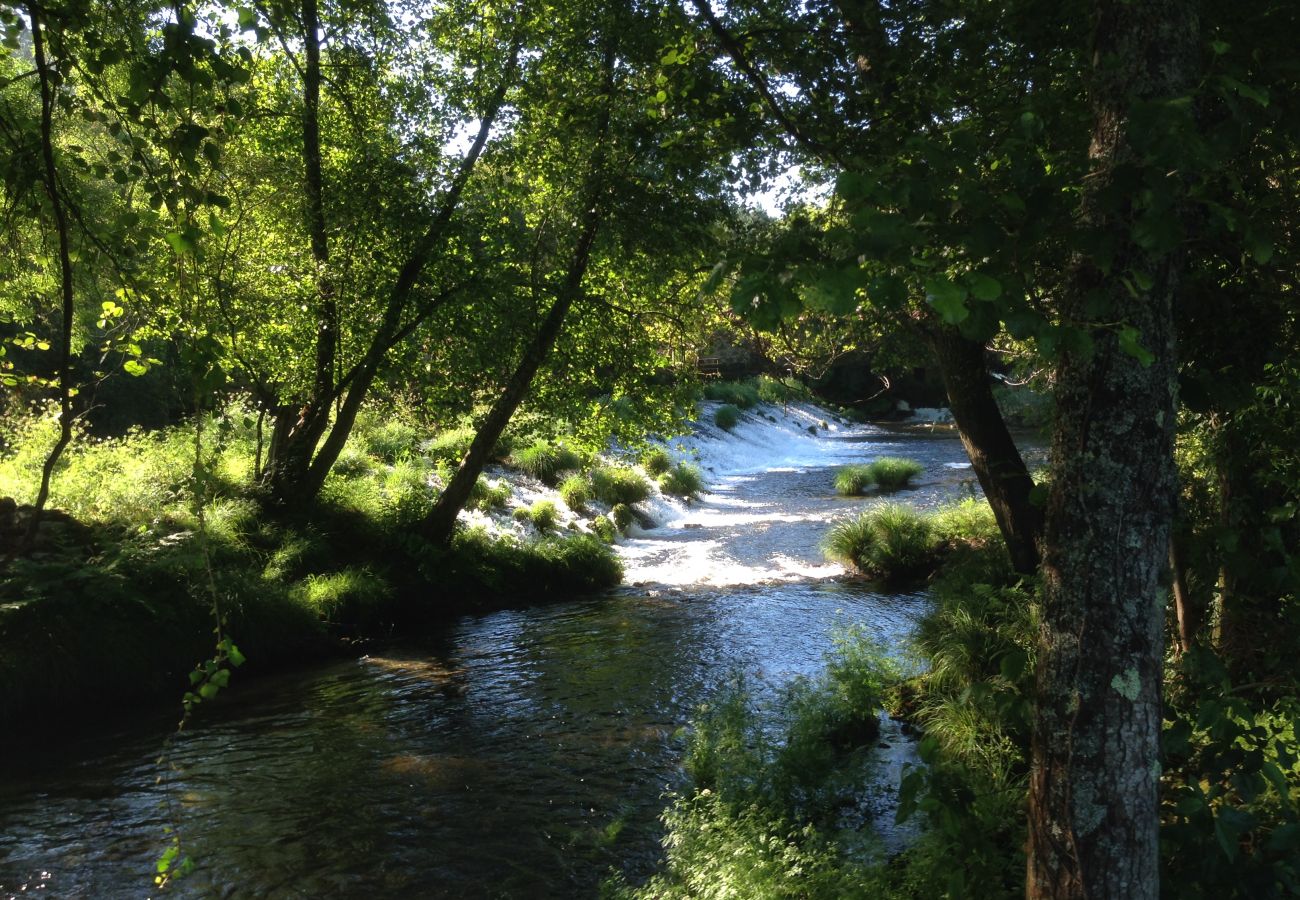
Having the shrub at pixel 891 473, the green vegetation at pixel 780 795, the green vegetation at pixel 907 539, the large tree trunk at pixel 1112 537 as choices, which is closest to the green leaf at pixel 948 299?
the large tree trunk at pixel 1112 537

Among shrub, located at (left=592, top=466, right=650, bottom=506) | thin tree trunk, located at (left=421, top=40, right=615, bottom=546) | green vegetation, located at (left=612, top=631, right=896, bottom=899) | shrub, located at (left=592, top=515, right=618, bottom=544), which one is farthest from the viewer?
shrub, located at (left=592, top=466, right=650, bottom=506)

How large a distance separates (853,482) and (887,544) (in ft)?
21.8

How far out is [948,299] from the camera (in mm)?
1618

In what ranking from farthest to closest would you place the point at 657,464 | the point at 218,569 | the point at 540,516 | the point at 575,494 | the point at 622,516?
the point at 657,464 → the point at 622,516 → the point at 575,494 → the point at 540,516 → the point at 218,569

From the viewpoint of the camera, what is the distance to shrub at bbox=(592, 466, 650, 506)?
16406 millimetres

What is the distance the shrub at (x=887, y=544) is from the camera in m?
12.2

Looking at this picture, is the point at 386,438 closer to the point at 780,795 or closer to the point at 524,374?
the point at 524,374

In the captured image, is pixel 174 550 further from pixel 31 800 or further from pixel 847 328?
pixel 847 328

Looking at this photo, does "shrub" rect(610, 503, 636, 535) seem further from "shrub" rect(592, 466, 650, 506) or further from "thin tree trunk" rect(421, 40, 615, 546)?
"thin tree trunk" rect(421, 40, 615, 546)

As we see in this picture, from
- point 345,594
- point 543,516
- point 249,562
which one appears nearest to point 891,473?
point 543,516

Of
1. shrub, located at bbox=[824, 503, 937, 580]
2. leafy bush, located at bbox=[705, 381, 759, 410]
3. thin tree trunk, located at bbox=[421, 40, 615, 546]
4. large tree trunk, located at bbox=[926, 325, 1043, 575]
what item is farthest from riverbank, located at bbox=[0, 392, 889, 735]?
leafy bush, located at bbox=[705, 381, 759, 410]

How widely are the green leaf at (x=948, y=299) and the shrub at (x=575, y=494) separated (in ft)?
46.5

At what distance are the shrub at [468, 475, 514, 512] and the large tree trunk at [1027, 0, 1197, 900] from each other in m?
12.0

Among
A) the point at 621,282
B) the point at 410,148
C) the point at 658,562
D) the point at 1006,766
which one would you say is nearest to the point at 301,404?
the point at 410,148
